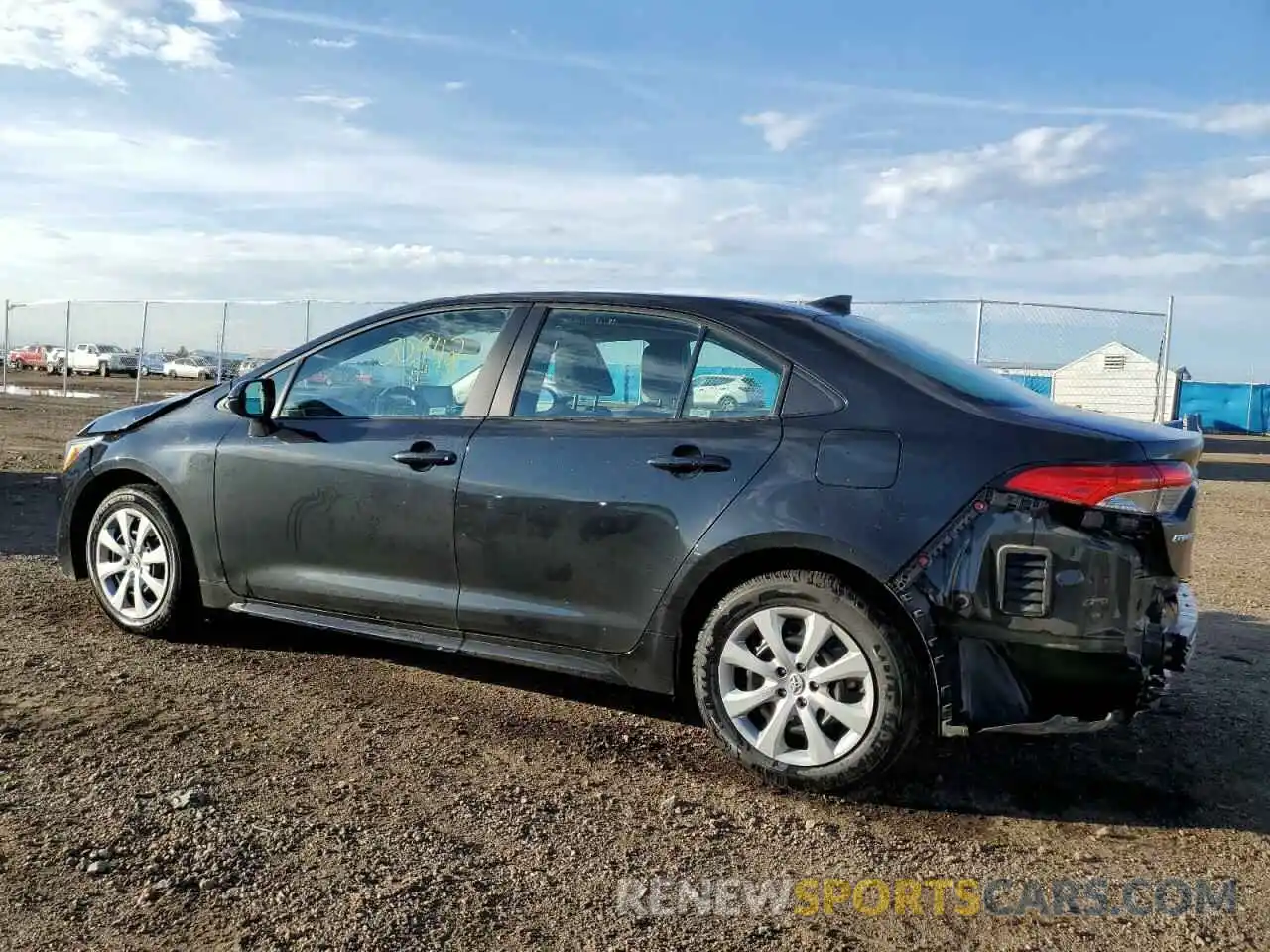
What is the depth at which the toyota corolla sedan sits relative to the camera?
3188 mm

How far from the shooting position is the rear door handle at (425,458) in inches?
159

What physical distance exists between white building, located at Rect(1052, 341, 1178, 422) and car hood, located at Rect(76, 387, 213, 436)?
472 inches

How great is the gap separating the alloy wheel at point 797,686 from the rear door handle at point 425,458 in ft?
4.16

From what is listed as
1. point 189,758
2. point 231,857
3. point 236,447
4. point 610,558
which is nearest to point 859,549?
point 610,558

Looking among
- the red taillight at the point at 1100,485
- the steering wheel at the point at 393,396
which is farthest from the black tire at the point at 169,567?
the red taillight at the point at 1100,485

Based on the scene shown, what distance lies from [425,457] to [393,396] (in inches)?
19.5

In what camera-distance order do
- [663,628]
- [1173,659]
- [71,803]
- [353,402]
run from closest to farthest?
[71,803] < [1173,659] < [663,628] < [353,402]

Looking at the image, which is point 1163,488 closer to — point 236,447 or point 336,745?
point 336,745

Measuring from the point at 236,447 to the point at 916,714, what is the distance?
2977 mm

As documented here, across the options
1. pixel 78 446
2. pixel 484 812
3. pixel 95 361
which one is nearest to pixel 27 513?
pixel 78 446

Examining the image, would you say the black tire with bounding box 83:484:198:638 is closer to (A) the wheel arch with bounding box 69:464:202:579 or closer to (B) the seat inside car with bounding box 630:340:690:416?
(A) the wheel arch with bounding box 69:464:202:579

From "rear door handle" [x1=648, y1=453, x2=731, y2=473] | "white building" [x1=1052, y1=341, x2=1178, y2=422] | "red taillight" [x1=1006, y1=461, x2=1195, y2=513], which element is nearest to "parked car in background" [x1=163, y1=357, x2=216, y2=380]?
"white building" [x1=1052, y1=341, x2=1178, y2=422]

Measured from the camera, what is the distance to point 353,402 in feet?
14.8

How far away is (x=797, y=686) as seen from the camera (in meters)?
3.44
